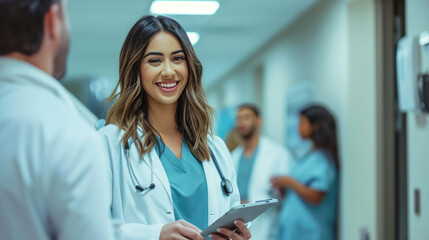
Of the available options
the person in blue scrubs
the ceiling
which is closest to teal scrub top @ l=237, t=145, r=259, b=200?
the person in blue scrubs

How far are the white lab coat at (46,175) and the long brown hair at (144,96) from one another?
58 cm

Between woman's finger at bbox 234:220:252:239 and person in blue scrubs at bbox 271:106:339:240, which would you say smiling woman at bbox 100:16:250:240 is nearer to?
woman's finger at bbox 234:220:252:239

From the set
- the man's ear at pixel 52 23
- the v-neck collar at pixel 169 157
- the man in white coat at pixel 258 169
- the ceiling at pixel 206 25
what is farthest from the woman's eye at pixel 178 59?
the ceiling at pixel 206 25

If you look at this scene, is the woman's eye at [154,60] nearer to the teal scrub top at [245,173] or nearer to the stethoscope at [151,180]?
the stethoscope at [151,180]

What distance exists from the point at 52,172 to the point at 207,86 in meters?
9.52

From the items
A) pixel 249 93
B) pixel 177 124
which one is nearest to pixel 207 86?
pixel 249 93

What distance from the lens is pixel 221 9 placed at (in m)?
4.61

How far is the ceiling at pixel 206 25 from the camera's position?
4457mm

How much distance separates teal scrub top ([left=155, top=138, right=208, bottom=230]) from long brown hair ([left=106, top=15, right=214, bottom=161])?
1.8 inches

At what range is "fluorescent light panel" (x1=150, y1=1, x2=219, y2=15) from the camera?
4.41 meters

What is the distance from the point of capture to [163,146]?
5.12 ft

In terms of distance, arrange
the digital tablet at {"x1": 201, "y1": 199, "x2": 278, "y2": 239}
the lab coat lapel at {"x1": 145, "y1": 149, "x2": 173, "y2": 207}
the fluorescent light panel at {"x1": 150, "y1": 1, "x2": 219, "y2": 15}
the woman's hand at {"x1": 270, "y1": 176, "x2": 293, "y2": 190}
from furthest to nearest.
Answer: the fluorescent light panel at {"x1": 150, "y1": 1, "x2": 219, "y2": 15} < the woman's hand at {"x1": 270, "y1": 176, "x2": 293, "y2": 190} < the lab coat lapel at {"x1": 145, "y1": 149, "x2": 173, "y2": 207} < the digital tablet at {"x1": 201, "y1": 199, "x2": 278, "y2": 239}

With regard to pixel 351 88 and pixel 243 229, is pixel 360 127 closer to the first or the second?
pixel 351 88

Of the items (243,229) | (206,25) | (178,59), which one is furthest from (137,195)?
(206,25)
